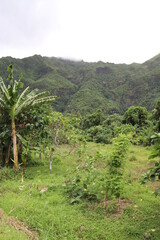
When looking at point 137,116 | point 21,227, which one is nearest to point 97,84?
point 137,116

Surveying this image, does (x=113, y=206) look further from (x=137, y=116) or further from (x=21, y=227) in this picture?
(x=137, y=116)

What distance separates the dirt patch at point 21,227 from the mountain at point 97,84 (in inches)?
2113

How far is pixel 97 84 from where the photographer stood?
89.2m

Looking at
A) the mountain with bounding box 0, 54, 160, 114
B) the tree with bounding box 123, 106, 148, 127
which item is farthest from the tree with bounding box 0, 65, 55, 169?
the mountain with bounding box 0, 54, 160, 114

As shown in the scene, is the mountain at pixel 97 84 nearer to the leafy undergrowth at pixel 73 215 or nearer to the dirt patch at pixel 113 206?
the leafy undergrowth at pixel 73 215

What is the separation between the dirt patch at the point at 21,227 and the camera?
387 centimetres

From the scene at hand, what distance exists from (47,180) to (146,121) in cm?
2179

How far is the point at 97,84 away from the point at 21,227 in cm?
8784

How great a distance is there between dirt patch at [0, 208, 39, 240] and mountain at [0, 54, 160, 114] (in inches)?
2113

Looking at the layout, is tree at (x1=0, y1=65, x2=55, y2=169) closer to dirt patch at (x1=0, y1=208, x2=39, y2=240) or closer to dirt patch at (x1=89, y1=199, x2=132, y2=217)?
dirt patch at (x1=0, y1=208, x2=39, y2=240)

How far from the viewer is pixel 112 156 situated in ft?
15.5

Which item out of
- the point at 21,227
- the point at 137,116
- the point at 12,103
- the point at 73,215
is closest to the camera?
the point at 21,227

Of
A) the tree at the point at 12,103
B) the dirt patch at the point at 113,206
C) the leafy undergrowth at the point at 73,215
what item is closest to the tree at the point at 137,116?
the tree at the point at 12,103

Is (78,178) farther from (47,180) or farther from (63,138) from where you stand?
(63,138)
